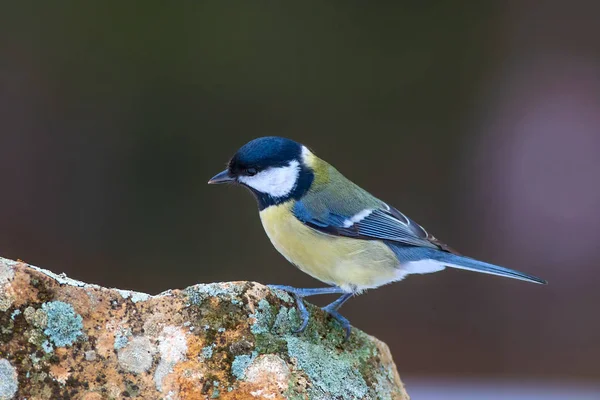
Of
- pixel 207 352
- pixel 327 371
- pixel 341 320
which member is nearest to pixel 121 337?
pixel 207 352

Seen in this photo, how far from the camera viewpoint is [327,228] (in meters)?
2.23

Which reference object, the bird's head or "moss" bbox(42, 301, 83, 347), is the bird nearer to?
Result: the bird's head

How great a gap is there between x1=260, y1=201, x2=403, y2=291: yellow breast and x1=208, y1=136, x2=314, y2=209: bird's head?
50 mm

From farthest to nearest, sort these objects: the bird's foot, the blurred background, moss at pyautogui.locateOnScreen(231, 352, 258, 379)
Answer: the blurred background < the bird's foot < moss at pyautogui.locateOnScreen(231, 352, 258, 379)

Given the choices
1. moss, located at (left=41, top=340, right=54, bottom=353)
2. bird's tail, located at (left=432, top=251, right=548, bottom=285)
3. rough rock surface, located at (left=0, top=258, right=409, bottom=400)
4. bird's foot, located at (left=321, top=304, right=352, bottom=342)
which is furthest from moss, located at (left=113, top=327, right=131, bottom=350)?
bird's tail, located at (left=432, top=251, right=548, bottom=285)

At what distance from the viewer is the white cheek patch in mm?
2244

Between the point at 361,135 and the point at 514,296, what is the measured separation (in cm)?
136

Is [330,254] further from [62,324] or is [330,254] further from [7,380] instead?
[7,380]

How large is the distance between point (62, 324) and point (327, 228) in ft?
3.17

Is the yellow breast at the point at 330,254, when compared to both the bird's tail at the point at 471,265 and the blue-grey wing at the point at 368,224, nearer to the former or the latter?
the blue-grey wing at the point at 368,224

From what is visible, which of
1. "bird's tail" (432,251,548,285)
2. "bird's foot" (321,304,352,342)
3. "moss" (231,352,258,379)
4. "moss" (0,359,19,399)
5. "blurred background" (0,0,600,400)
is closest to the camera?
"moss" (0,359,19,399)

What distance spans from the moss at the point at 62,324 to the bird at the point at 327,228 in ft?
2.81

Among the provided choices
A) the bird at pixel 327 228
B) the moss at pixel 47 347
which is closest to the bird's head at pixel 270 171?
the bird at pixel 327 228

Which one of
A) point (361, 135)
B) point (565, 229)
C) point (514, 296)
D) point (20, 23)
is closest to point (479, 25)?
point (361, 135)
